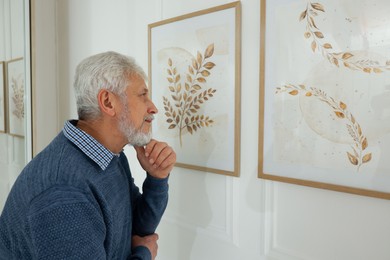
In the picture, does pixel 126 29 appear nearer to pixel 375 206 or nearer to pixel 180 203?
pixel 180 203

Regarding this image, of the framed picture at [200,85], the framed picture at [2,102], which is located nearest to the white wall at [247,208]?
the framed picture at [200,85]

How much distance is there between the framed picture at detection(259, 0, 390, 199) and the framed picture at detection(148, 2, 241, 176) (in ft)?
0.48

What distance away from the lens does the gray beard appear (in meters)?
1.09

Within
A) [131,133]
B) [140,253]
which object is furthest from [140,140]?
[140,253]

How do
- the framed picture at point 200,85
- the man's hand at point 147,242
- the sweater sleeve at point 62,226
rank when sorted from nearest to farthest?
the sweater sleeve at point 62,226
the man's hand at point 147,242
the framed picture at point 200,85

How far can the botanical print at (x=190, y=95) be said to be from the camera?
142 cm

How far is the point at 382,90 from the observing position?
0.96 meters

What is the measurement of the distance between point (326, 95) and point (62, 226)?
90 cm

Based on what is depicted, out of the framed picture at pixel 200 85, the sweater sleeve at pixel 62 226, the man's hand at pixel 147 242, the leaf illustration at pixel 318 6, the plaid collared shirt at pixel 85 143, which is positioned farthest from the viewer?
the framed picture at pixel 200 85

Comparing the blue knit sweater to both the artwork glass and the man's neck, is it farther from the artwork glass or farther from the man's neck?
the artwork glass

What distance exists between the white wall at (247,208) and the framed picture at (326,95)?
0.06 metres

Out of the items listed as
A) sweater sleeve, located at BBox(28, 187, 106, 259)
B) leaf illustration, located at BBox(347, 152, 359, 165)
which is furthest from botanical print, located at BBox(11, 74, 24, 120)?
leaf illustration, located at BBox(347, 152, 359, 165)

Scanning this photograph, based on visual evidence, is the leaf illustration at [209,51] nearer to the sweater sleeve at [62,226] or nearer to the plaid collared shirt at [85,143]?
the plaid collared shirt at [85,143]

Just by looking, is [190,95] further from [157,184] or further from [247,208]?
[247,208]
